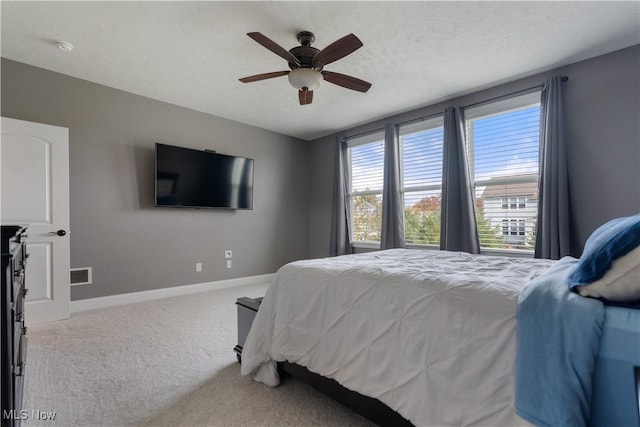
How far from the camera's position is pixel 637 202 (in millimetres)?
2572

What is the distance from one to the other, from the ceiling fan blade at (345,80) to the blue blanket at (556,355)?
2157mm

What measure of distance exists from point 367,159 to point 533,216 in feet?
7.85

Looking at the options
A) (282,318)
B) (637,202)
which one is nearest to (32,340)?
(282,318)

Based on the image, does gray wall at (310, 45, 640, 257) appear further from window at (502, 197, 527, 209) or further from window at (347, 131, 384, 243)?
window at (347, 131, 384, 243)

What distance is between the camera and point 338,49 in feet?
6.97

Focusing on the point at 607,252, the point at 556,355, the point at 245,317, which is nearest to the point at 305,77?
the point at 245,317

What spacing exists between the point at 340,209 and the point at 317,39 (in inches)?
109

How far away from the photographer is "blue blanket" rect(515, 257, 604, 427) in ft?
2.67

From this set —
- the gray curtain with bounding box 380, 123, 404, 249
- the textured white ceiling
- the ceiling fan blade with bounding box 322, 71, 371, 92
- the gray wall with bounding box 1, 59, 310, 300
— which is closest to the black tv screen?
the gray wall with bounding box 1, 59, 310, 300

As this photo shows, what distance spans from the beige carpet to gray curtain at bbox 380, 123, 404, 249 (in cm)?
243

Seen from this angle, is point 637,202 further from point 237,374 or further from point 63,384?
point 63,384

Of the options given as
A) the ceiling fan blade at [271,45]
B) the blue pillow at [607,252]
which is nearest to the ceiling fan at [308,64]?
the ceiling fan blade at [271,45]

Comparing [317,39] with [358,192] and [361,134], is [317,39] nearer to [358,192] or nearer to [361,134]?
[361,134]

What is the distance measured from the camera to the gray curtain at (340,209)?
15.9 ft
